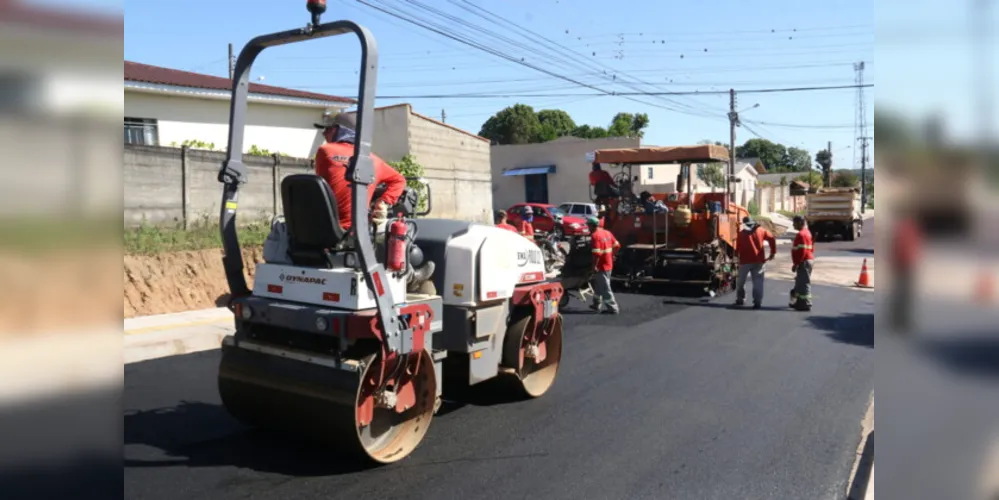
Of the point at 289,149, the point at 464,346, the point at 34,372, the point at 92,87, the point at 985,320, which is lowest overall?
the point at 464,346

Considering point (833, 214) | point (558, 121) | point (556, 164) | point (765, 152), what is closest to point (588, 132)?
point (558, 121)

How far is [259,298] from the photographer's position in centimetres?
518

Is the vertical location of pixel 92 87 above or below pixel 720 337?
above

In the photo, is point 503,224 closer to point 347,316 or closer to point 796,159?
point 347,316

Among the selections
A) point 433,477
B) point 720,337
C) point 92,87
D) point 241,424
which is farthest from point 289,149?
point 92,87

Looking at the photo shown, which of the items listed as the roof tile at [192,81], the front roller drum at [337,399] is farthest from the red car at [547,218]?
the front roller drum at [337,399]

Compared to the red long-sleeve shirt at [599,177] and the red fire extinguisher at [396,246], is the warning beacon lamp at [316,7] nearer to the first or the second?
the red fire extinguisher at [396,246]

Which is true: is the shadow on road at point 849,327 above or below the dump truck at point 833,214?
below

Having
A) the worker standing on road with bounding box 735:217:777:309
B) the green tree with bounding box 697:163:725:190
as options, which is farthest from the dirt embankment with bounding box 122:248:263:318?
the green tree with bounding box 697:163:725:190

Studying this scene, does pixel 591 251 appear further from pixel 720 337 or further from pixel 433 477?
pixel 433 477

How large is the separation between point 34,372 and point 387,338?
10.4 feet

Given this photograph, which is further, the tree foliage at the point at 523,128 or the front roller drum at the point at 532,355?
the tree foliage at the point at 523,128

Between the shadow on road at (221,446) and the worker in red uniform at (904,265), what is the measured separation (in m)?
3.90

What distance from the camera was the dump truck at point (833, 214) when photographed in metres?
30.8
